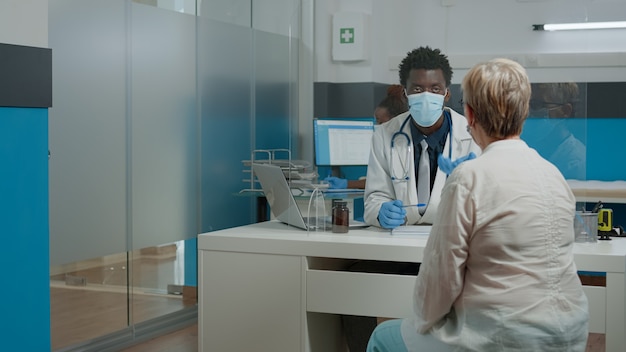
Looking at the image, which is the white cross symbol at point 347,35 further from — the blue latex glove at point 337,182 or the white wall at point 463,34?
the blue latex glove at point 337,182

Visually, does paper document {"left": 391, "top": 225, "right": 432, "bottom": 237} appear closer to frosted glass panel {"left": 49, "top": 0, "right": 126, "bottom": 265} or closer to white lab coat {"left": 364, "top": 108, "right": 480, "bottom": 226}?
white lab coat {"left": 364, "top": 108, "right": 480, "bottom": 226}

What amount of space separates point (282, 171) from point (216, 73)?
77.0 inches

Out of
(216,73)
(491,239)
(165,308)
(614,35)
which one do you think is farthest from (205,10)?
(491,239)

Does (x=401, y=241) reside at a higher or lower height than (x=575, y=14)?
lower

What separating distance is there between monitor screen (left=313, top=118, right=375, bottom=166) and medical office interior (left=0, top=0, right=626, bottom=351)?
4 cm

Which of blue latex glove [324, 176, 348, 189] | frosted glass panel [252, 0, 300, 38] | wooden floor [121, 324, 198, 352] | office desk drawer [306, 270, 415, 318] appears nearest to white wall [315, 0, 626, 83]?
frosted glass panel [252, 0, 300, 38]

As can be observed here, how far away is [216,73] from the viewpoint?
178 inches

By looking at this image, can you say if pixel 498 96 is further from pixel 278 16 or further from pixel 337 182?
pixel 278 16

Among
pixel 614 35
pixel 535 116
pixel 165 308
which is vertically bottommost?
pixel 165 308

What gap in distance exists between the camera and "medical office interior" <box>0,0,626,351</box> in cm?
275

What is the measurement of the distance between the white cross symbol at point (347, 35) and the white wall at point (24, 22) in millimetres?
1126

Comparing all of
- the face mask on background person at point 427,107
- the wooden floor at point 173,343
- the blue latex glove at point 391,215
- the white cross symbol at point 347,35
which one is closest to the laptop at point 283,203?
the blue latex glove at point 391,215

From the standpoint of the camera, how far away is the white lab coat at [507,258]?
169 cm

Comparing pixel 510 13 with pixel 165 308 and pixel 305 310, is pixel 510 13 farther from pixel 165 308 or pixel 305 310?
pixel 165 308
